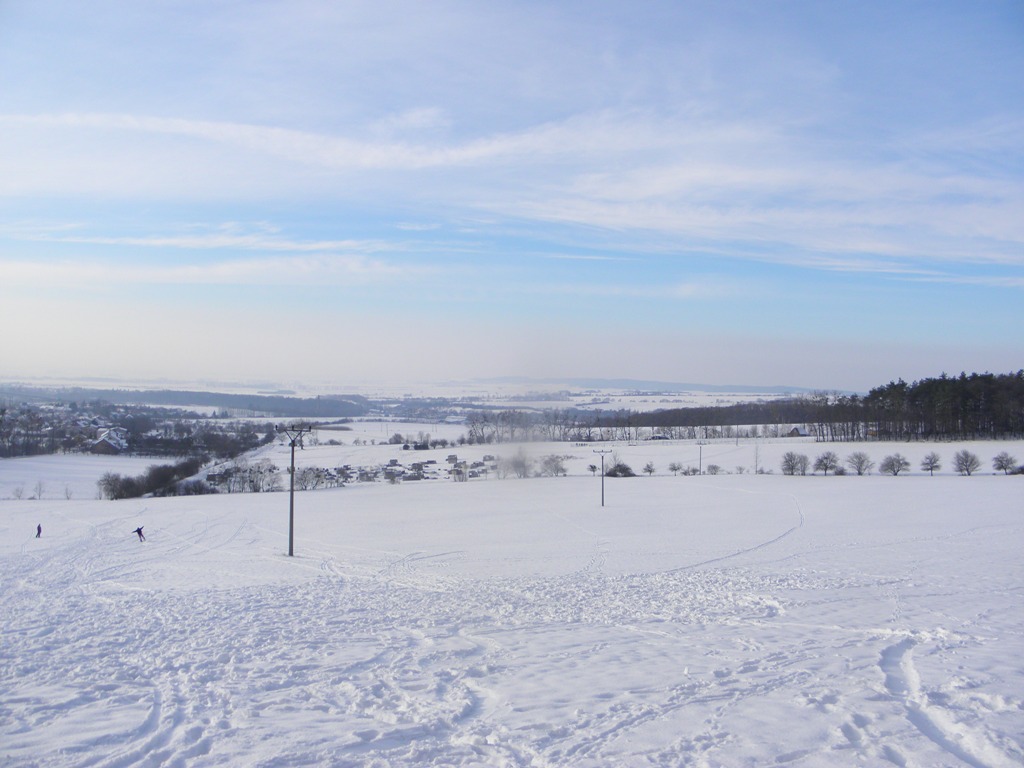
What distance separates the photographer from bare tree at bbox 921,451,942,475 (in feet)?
181

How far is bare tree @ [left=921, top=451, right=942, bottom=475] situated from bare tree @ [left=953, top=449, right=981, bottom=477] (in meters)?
1.63

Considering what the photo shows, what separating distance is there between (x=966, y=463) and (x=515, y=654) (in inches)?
2248

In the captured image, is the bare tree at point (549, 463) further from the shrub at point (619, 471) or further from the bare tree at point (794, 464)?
the bare tree at point (794, 464)

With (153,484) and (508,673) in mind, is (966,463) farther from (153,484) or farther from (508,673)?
(153,484)

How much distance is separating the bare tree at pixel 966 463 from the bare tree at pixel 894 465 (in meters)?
3.69

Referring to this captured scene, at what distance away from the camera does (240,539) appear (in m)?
25.4

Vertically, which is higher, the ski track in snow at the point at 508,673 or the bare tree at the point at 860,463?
the ski track in snow at the point at 508,673

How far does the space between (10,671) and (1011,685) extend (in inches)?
410

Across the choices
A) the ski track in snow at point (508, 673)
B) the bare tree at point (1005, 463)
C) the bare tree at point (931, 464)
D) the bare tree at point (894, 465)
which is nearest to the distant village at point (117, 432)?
the ski track in snow at point (508, 673)

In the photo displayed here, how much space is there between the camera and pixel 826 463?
192 feet

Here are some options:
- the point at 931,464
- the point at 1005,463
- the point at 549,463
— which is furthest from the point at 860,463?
the point at 549,463

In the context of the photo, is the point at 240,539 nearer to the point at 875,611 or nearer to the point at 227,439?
the point at 875,611

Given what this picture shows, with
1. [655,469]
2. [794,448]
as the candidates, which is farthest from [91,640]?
[794,448]

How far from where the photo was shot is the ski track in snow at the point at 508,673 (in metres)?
5.37
